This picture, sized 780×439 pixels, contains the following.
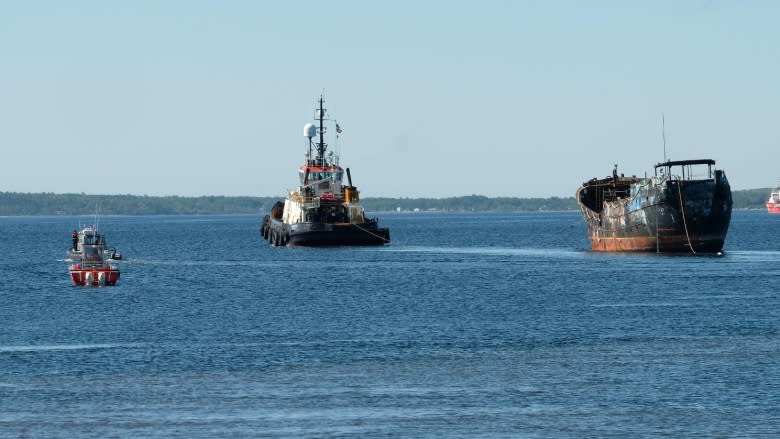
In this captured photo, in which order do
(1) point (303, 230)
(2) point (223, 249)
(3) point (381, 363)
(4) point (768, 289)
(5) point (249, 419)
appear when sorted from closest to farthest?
(5) point (249, 419), (3) point (381, 363), (4) point (768, 289), (1) point (303, 230), (2) point (223, 249)

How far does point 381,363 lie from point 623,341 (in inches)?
464

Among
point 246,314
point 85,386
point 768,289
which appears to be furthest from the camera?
point 768,289

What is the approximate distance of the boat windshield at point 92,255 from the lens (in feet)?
307

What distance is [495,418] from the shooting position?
3578 cm

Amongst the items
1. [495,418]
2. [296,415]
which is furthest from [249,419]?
[495,418]

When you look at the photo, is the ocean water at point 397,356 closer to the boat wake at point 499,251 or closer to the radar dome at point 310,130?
the boat wake at point 499,251

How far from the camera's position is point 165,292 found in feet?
278

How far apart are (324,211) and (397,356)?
→ 85802 millimetres

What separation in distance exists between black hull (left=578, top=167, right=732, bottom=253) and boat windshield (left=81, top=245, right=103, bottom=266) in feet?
146

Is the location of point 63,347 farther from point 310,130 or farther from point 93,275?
point 310,130

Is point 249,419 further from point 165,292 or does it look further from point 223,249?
point 223,249

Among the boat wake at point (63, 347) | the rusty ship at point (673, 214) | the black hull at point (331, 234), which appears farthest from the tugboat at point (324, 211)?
the boat wake at point (63, 347)

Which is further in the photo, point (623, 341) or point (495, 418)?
point (623, 341)

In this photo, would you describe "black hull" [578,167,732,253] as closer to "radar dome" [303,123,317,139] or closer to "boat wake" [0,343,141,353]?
"radar dome" [303,123,317,139]
